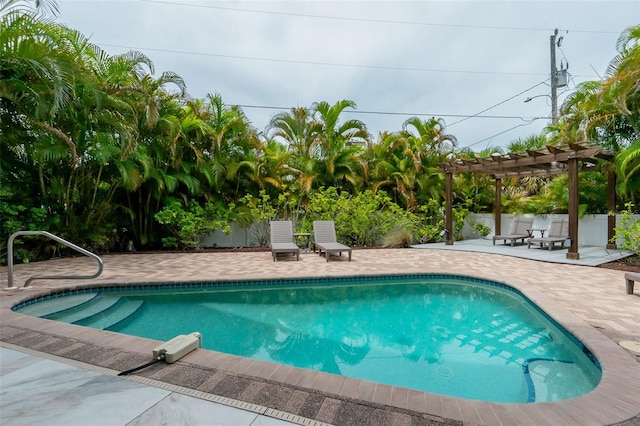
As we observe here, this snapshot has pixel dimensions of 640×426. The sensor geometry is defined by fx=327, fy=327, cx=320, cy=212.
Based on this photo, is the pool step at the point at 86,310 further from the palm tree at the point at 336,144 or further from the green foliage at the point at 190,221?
the palm tree at the point at 336,144

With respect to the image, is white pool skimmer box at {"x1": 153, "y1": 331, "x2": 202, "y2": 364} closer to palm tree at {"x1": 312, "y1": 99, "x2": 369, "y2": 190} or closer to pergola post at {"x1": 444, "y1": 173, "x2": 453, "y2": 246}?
palm tree at {"x1": 312, "y1": 99, "x2": 369, "y2": 190}

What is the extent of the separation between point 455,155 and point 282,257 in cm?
1053

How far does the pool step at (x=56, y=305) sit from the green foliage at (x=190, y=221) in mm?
5127

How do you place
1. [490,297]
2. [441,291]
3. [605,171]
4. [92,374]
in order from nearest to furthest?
[92,374]
[490,297]
[441,291]
[605,171]

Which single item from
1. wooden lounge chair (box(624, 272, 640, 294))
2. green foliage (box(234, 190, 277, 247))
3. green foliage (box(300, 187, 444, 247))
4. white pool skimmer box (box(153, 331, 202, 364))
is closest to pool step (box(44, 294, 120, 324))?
white pool skimmer box (box(153, 331, 202, 364))

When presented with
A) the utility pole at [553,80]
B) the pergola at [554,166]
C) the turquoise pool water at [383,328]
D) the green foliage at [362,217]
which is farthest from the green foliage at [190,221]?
the utility pole at [553,80]

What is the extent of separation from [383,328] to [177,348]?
321 cm

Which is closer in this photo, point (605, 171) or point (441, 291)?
point (441, 291)

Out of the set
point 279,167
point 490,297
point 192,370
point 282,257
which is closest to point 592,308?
point 490,297

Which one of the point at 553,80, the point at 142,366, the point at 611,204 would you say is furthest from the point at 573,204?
the point at 553,80

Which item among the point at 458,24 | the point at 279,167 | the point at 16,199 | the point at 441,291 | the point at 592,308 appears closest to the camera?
the point at 592,308

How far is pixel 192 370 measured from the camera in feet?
9.91

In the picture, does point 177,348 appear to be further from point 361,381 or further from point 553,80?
point 553,80

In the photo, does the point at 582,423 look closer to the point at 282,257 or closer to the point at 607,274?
the point at 607,274
